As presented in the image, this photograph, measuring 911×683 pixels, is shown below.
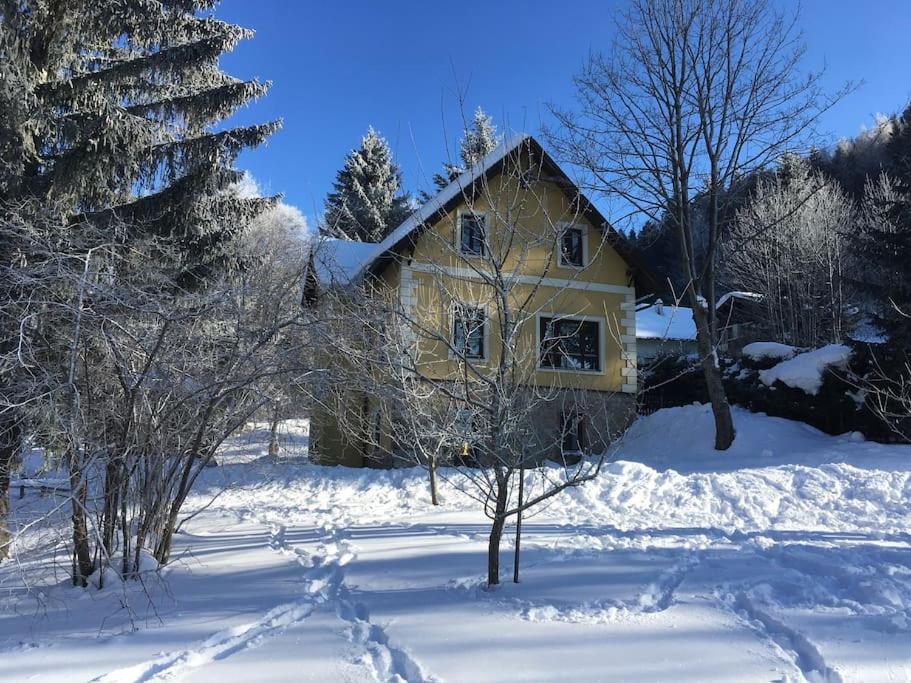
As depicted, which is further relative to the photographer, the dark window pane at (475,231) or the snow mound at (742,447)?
the snow mound at (742,447)

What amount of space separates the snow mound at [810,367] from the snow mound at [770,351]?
107cm

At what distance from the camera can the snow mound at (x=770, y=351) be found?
16766mm

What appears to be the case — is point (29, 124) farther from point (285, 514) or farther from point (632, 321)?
point (632, 321)

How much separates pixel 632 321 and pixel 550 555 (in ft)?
39.6

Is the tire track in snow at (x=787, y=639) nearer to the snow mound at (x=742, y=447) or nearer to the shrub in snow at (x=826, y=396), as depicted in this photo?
the snow mound at (x=742, y=447)

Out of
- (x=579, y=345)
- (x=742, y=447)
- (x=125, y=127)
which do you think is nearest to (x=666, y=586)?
(x=125, y=127)

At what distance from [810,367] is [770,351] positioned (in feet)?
7.35

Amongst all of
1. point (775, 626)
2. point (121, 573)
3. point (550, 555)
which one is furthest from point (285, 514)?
point (775, 626)

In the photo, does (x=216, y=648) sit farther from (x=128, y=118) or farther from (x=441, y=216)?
(x=441, y=216)

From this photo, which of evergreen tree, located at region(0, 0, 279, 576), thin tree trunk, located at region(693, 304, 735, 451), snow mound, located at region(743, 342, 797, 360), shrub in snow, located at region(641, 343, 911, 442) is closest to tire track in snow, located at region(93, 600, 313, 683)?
evergreen tree, located at region(0, 0, 279, 576)

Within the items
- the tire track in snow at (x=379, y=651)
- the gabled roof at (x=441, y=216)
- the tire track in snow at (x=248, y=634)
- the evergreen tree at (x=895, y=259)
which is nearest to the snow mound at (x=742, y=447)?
the evergreen tree at (x=895, y=259)

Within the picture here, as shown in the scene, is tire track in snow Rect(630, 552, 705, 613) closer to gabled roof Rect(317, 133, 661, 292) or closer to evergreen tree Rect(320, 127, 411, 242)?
gabled roof Rect(317, 133, 661, 292)

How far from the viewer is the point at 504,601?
5.44m

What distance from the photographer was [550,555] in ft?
22.6
